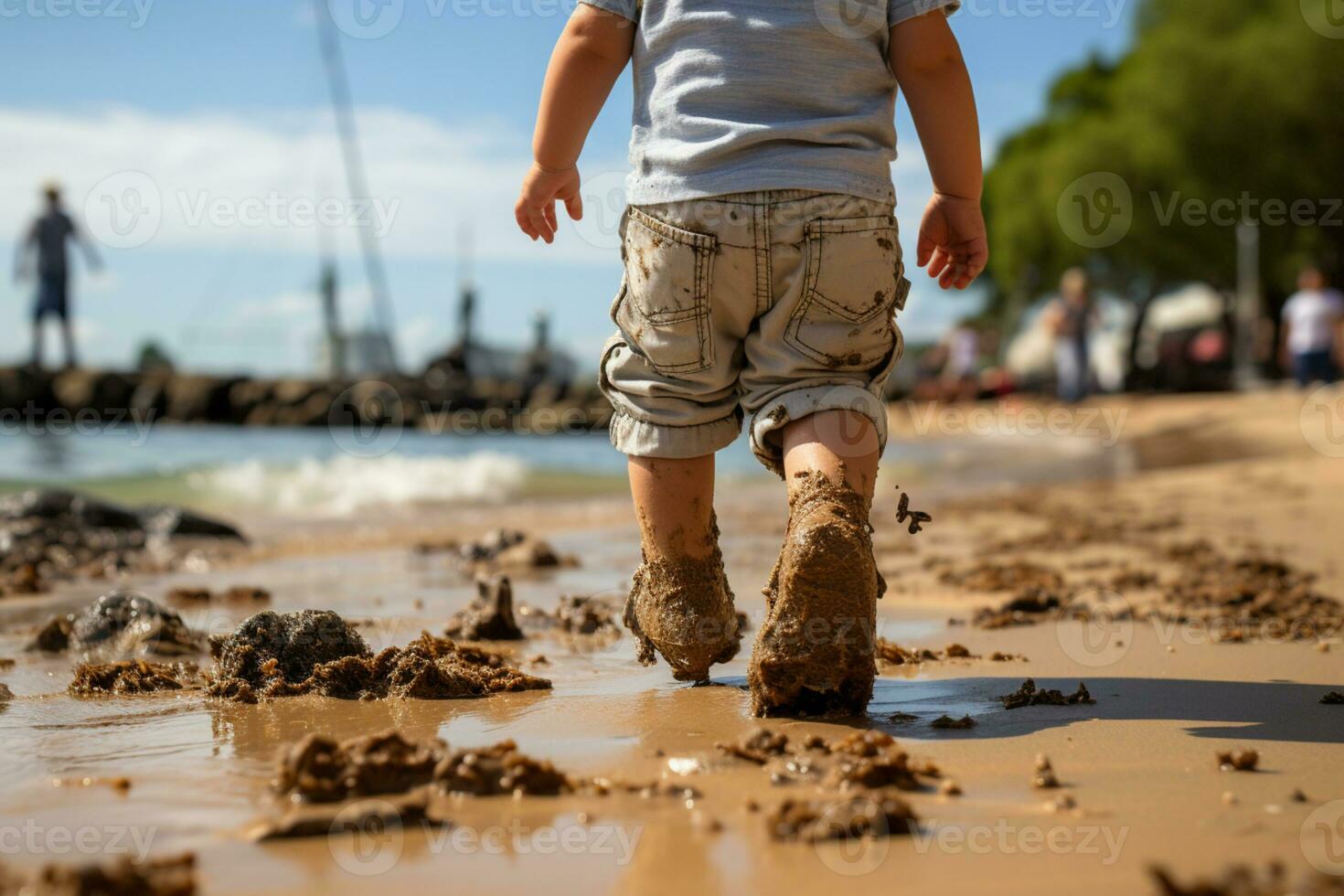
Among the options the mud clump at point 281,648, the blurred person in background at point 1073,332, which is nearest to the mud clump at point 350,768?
the mud clump at point 281,648

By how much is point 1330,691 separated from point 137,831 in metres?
2.21

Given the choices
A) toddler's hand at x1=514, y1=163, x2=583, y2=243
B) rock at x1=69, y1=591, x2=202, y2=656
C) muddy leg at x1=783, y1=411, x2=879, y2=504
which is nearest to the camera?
muddy leg at x1=783, y1=411, x2=879, y2=504

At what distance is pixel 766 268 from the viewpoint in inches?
95.8

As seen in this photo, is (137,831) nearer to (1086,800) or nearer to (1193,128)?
Answer: (1086,800)

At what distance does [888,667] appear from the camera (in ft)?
9.65

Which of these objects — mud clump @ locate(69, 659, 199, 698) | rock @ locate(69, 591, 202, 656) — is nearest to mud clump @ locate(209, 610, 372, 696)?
mud clump @ locate(69, 659, 199, 698)

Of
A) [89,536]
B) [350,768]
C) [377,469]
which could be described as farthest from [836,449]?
[377,469]

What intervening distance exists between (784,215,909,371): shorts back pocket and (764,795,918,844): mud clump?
99cm

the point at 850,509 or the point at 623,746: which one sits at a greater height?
the point at 850,509

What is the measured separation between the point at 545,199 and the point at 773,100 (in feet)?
1.84

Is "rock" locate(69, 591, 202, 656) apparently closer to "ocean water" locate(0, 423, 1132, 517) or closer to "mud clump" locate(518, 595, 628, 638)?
"mud clump" locate(518, 595, 628, 638)

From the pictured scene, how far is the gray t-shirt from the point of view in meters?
2.42

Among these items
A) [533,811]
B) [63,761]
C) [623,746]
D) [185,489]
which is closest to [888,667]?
[623,746]

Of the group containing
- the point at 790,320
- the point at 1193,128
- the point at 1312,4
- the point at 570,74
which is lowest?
the point at 790,320
